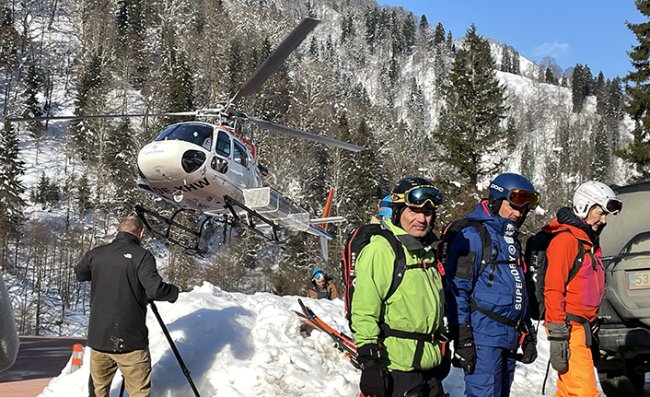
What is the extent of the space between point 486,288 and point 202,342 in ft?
12.4

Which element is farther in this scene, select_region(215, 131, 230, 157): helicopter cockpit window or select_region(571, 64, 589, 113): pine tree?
select_region(571, 64, 589, 113): pine tree

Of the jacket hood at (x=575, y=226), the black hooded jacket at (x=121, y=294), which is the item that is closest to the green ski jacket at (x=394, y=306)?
the jacket hood at (x=575, y=226)

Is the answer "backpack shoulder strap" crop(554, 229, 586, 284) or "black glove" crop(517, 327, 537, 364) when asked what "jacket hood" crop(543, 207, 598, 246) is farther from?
"black glove" crop(517, 327, 537, 364)

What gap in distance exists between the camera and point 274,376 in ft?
21.5

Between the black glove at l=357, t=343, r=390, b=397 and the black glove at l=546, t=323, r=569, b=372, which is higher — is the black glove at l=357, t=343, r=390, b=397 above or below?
above

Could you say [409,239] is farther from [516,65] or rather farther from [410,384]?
[516,65]

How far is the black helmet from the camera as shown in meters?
3.52

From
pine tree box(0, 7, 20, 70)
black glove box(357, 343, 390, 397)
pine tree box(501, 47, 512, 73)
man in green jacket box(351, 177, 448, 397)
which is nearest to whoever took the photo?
black glove box(357, 343, 390, 397)

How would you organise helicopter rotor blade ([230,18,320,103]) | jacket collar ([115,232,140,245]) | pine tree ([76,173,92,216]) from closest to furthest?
jacket collar ([115,232,140,245])
helicopter rotor blade ([230,18,320,103])
pine tree ([76,173,92,216])

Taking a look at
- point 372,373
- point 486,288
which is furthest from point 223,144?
point 372,373

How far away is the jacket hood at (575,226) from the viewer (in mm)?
4902

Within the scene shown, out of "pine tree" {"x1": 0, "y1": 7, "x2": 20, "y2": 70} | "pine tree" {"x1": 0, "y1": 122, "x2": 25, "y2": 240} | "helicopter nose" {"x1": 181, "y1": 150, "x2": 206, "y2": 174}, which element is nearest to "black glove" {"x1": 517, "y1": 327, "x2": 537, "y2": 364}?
"helicopter nose" {"x1": 181, "y1": 150, "x2": 206, "y2": 174}

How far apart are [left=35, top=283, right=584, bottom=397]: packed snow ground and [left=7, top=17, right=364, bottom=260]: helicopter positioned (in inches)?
119

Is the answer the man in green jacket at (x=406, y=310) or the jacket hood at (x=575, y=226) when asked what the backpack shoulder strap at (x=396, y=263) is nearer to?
the man in green jacket at (x=406, y=310)
